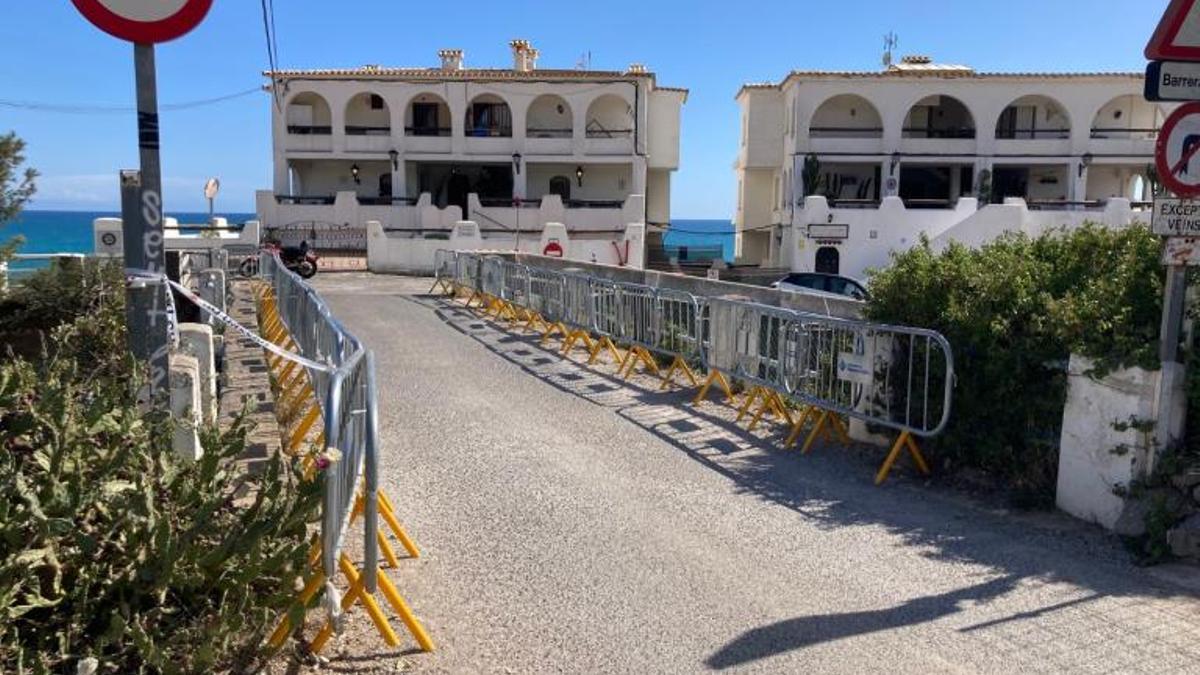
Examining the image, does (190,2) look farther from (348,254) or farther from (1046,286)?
(348,254)

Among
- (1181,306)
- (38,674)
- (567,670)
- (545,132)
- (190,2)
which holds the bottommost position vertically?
(567,670)

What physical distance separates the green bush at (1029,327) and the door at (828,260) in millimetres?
29720

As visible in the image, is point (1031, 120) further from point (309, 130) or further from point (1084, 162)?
point (309, 130)

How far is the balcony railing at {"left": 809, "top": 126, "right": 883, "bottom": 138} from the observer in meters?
43.8

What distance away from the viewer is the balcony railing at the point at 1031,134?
44094 millimetres

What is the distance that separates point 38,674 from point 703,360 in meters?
8.20

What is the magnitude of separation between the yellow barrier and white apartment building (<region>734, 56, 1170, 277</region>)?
30416mm

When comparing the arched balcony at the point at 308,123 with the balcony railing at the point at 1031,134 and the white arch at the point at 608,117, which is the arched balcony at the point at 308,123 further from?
the balcony railing at the point at 1031,134

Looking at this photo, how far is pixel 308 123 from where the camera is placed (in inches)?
1789

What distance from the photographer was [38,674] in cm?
341

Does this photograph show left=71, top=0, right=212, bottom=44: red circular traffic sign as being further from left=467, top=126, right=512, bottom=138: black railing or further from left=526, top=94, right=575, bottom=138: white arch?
left=526, top=94, right=575, bottom=138: white arch

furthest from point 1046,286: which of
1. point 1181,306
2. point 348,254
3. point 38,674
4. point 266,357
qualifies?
point 348,254

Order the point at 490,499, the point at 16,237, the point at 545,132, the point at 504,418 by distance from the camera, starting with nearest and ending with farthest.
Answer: the point at 490,499 < the point at 504,418 < the point at 16,237 < the point at 545,132

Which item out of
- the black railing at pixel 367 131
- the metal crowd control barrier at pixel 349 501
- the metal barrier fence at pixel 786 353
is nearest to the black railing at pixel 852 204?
the black railing at pixel 367 131
